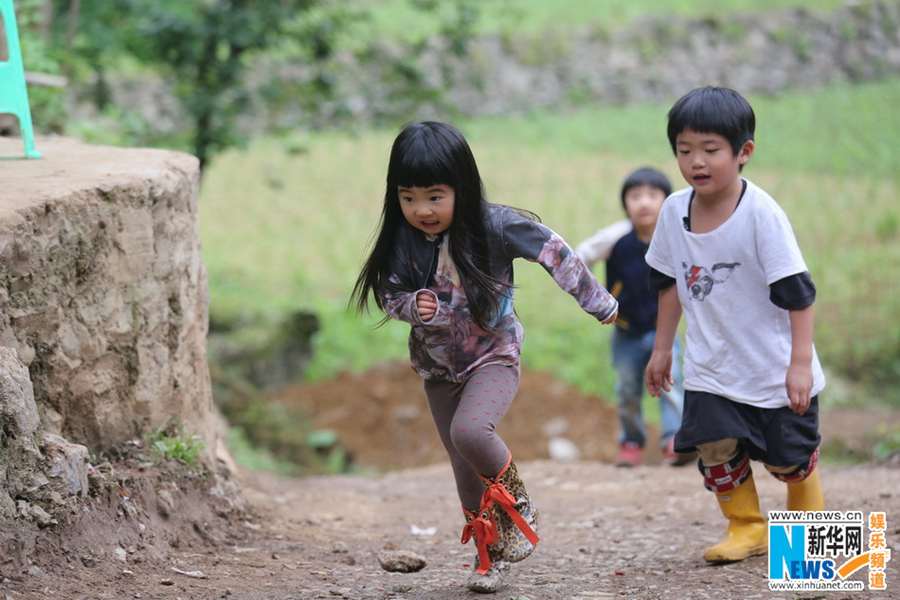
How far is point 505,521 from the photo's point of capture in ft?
12.1

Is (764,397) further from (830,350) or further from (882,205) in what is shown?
(882,205)

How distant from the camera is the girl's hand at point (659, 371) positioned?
398 centimetres

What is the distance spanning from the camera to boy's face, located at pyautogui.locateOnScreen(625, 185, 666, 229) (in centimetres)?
592

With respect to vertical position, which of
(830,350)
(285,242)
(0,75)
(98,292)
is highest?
(0,75)

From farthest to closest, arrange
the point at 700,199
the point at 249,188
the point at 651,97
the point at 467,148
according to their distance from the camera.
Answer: the point at 651,97 < the point at 249,188 < the point at 700,199 < the point at 467,148

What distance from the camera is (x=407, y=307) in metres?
3.59

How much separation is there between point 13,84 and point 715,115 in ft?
9.37

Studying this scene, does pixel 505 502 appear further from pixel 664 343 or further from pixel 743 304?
pixel 743 304

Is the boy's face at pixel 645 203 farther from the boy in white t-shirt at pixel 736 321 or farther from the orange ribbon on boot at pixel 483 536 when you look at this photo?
the orange ribbon on boot at pixel 483 536

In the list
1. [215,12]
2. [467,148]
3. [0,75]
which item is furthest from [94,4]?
[467,148]

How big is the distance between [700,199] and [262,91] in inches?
235

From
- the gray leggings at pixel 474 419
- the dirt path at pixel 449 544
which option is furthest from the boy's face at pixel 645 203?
the gray leggings at pixel 474 419
